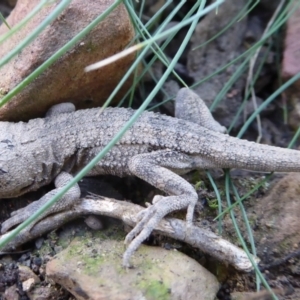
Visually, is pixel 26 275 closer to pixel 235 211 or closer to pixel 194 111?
pixel 235 211

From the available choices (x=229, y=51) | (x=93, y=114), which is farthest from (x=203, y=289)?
(x=229, y=51)

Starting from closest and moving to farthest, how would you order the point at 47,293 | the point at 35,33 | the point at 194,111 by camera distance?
the point at 35,33 → the point at 47,293 → the point at 194,111

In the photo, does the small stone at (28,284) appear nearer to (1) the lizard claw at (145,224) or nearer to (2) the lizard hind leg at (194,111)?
(1) the lizard claw at (145,224)

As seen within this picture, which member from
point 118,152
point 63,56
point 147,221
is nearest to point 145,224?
point 147,221

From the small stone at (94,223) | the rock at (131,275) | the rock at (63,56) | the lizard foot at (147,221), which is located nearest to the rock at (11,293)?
the rock at (131,275)

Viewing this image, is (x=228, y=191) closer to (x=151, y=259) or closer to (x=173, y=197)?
(x=173, y=197)
